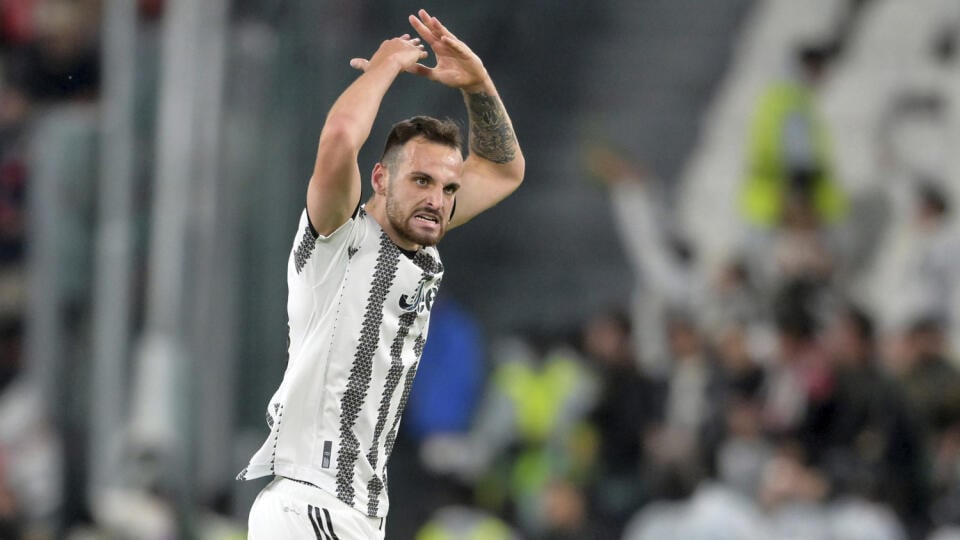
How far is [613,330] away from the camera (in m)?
10.8

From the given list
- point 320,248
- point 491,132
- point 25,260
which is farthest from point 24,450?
point 320,248

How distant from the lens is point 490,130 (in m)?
5.32

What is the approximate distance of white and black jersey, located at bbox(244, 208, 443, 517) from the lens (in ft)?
15.2

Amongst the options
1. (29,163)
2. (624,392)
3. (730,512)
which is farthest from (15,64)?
(730,512)

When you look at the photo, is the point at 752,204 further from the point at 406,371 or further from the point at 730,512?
the point at 406,371

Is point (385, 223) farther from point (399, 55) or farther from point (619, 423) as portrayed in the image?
point (619, 423)

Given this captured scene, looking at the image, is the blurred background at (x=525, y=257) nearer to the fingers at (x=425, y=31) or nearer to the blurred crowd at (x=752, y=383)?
the blurred crowd at (x=752, y=383)

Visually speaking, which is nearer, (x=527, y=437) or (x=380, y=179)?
(x=380, y=179)

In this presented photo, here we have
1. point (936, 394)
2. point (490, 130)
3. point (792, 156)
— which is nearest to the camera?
point (490, 130)

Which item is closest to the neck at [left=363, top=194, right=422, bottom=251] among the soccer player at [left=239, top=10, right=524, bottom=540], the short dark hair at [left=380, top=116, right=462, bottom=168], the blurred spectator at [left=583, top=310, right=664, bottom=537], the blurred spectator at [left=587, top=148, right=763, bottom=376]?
Result: the soccer player at [left=239, top=10, right=524, bottom=540]

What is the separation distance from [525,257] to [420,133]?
806 cm

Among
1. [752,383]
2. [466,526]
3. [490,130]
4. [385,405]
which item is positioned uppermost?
[490,130]

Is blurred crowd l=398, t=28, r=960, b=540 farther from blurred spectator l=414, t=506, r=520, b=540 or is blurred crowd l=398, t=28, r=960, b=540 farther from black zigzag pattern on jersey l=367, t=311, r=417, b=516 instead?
black zigzag pattern on jersey l=367, t=311, r=417, b=516

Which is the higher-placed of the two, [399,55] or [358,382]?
[399,55]
